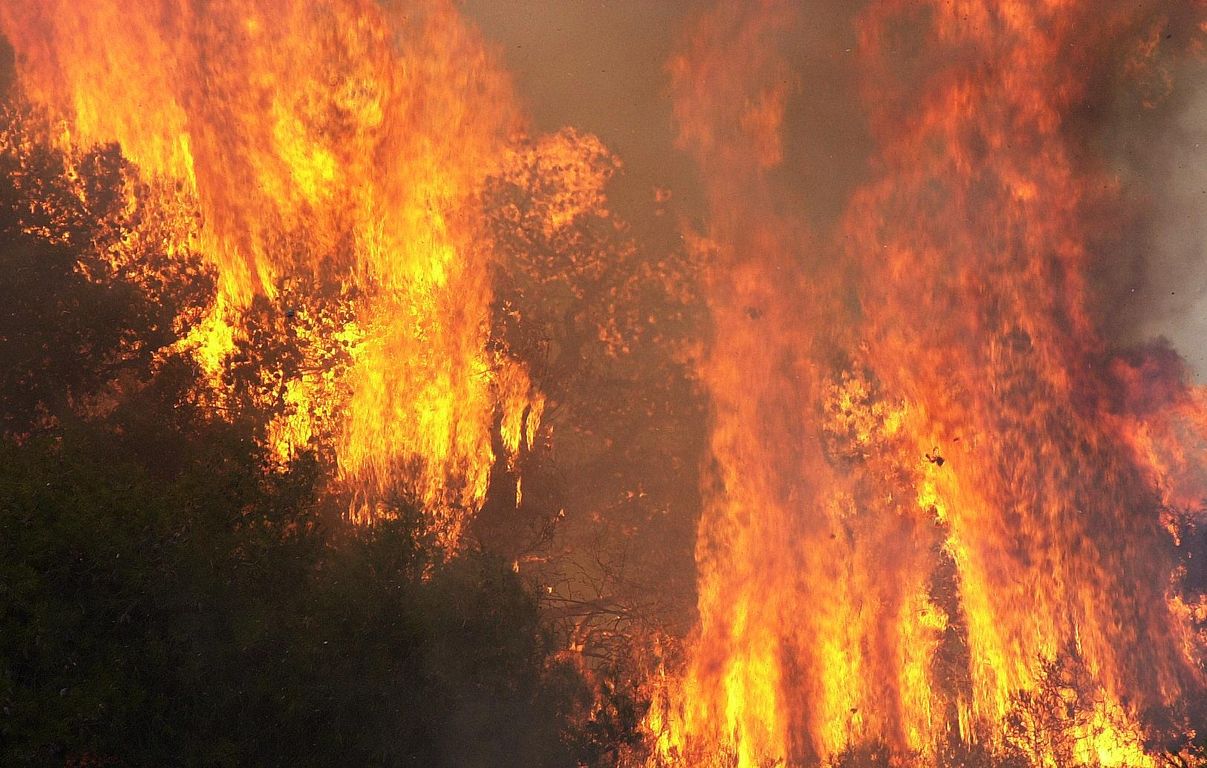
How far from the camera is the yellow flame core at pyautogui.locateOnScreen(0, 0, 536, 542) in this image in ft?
26.5

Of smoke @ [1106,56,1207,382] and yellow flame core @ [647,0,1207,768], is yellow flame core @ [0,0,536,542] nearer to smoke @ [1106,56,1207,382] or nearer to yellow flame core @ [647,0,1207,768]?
yellow flame core @ [647,0,1207,768]

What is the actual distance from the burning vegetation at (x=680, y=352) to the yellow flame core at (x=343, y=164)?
0.03m

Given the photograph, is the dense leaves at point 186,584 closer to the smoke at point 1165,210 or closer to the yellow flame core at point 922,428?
the yellow flame core at point 922,428

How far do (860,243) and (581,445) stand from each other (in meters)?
3.65

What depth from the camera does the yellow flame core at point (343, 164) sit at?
318 inches

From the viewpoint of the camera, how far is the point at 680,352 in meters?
8.98

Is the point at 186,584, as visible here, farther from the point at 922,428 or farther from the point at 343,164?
the point at 922,428

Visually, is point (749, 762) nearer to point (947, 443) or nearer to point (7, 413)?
point (947, 443)

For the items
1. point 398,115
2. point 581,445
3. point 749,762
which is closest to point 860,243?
point 581,445

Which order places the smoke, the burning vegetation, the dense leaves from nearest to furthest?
the dense leaves → the burning vegetation → the smoke

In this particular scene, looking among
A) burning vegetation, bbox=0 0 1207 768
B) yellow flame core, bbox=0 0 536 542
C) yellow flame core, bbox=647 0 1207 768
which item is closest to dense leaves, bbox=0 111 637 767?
burning vegetation, bbox=0 0 1207 768

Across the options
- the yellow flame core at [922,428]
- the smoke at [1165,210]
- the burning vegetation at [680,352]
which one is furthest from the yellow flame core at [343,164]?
the smoke at [1165,210]

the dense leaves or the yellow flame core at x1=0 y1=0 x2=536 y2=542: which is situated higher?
the yellow flame core at x1=0 y1=0 x2=536 y2=542

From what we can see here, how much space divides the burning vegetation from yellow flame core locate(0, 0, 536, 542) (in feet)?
0.11
